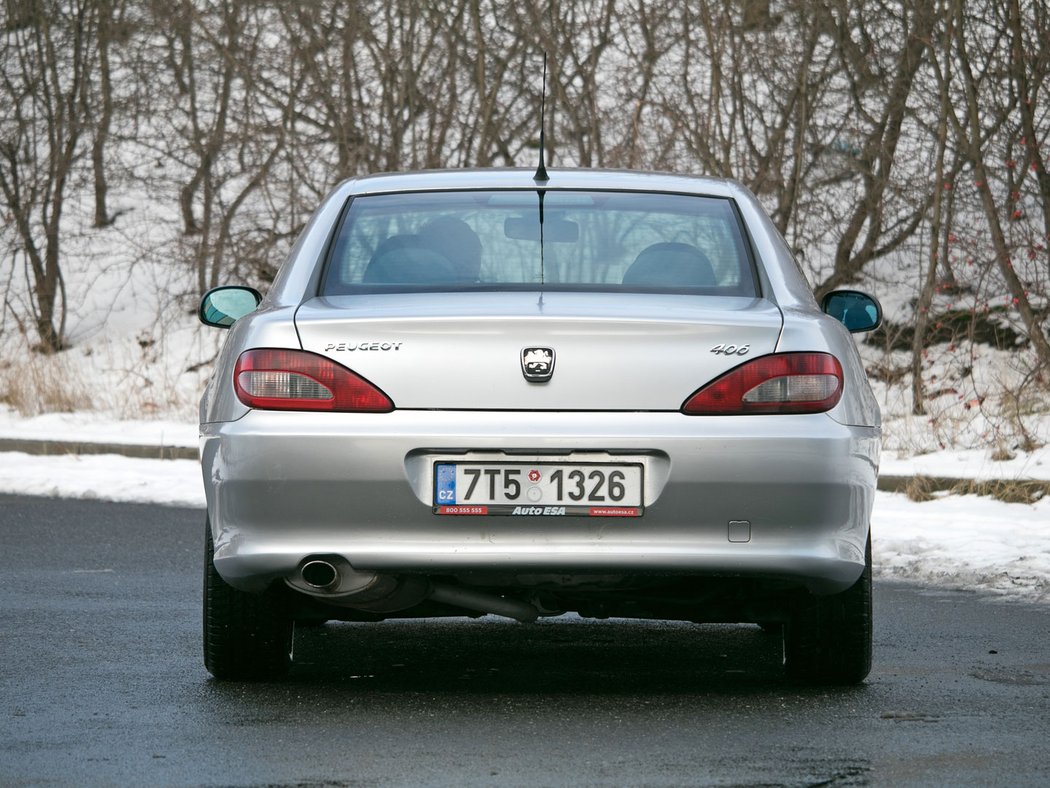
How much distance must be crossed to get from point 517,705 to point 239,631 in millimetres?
869

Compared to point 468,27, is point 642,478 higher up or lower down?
lower down

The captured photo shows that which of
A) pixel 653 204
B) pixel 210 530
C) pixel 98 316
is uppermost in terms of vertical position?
pixel 653 204

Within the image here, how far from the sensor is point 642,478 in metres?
4.48

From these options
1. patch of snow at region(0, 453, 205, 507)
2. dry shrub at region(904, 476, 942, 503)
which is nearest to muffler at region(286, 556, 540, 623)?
dry shrub at region(904, 476, 942, 503)

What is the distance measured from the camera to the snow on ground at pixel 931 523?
799 cm

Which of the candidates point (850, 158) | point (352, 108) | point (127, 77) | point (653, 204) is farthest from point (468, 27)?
point (653, 204)

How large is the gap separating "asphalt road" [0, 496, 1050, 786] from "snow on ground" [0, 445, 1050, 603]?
0.70 meters

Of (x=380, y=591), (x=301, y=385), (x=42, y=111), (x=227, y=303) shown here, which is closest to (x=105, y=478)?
(x=227, y=303)

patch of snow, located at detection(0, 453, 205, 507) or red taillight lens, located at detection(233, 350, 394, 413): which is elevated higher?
red taillight lens, located at detection(233, 350, 394, 413)

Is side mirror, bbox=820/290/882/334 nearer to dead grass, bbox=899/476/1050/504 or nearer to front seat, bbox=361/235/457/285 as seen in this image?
front seat, bbox=361/235/457/285

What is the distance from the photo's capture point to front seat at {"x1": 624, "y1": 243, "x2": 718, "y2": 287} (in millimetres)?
5027

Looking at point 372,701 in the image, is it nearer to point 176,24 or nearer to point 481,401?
point 481,401

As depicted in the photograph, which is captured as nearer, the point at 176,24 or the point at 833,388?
the point at 833,388

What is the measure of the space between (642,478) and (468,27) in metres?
15.2
